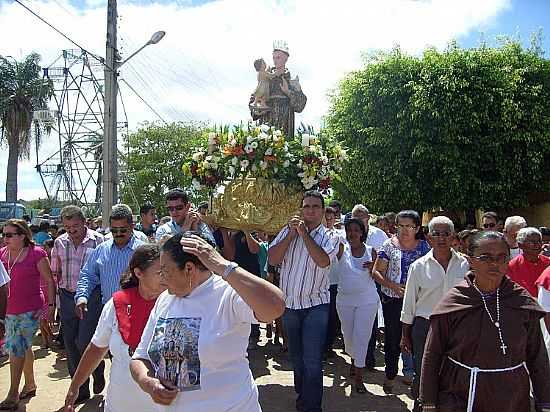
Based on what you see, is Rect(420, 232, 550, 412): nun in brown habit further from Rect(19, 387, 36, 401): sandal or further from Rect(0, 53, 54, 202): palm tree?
Rect(0, 53, 54, 202): palm tree

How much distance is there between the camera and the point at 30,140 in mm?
31453

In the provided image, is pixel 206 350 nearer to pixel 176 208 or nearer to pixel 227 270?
pixel 227 270

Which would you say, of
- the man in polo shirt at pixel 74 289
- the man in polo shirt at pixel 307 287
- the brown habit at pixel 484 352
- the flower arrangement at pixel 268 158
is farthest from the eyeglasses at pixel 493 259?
the man in polo shirt at pixel 74 289

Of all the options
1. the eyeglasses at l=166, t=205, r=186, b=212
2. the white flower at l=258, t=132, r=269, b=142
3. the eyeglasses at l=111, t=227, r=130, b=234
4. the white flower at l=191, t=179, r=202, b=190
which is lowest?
the eyeglasses at l=111, t=227, r=130, b=234

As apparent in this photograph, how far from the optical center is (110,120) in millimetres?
13875

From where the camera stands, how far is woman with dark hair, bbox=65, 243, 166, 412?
344cm

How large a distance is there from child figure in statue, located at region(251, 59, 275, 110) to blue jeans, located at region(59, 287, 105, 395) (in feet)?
9.96

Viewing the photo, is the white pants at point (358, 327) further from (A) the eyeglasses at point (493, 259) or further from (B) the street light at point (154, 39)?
(B) the street light at point (154, 39)

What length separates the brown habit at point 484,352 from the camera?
10.7 feet

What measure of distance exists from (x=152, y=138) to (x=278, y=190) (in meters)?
30.1

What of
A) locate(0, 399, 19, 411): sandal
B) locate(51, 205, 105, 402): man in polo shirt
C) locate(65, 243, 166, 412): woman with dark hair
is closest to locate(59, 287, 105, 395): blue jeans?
locate(51, 205, 105, 402): man in polo shirt

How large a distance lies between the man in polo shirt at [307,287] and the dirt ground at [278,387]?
19.8 inches

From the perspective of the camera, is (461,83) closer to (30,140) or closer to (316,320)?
(316,320)

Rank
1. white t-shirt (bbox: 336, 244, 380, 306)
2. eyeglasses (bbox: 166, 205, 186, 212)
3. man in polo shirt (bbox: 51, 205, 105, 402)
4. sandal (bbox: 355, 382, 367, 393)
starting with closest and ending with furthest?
man in polo shirt (bbox: 51, 205, 105, 402), eyeglasses (bbox: 166, 205, 186, 212), sandal (bbox: 355, 382, 367, 393), white t-shirt (bbox: 336, 244, 380, 306)
